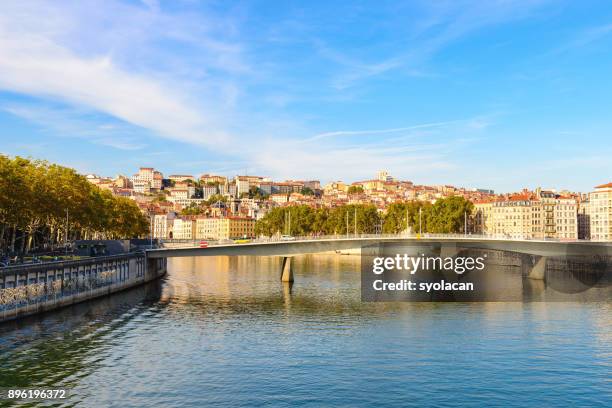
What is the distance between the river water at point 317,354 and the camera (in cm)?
2547

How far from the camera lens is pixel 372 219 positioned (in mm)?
151125

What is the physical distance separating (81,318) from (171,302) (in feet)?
37.4

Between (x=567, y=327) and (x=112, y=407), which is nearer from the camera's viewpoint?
(x=112, y=407)

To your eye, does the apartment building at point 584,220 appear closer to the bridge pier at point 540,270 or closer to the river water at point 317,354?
the bridge pier at point 540,270

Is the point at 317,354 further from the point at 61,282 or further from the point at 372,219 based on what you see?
the point at 372,219

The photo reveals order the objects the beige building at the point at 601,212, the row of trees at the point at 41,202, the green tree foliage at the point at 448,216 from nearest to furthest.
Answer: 1. the row of trees at the point at 41,202
2. the green tree foliage at the point at 448,216
3. the beige building at the point at 601,212

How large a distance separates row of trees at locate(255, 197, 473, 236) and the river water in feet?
226

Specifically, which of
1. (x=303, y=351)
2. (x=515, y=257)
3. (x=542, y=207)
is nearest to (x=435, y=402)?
(x=303, y=351)

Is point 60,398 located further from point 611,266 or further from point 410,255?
point 410,255

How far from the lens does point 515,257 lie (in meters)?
99.7

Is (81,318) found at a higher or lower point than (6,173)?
lower

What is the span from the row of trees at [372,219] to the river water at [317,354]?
69.0 meters
